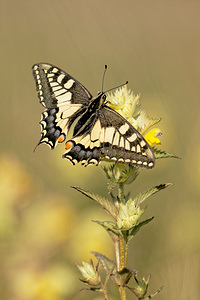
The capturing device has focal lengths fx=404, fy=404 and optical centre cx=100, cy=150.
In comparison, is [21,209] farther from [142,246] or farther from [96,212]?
[142,246]

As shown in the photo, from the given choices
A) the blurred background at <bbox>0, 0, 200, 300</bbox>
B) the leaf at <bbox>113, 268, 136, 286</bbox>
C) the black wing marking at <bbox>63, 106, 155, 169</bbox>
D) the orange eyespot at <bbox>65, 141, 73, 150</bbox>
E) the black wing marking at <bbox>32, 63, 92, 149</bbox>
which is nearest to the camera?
the leaf at <bbox>113, 268, 136, 286</bbox>

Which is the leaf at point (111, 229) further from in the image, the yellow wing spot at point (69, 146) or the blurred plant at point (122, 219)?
the yellow wing spot at point (69, 146)

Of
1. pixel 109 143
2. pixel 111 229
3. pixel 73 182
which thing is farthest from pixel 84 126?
pixel 73 182

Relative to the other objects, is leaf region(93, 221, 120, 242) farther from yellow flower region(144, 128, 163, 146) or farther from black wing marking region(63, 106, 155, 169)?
yellow flower region(144, 128, 163, 146)

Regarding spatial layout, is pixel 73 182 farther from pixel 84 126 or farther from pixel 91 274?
pixel 91 274

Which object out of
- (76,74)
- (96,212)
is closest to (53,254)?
(96,212)

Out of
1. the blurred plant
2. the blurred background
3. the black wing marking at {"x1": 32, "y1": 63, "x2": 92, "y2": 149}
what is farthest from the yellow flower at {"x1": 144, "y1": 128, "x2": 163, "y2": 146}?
the blurred background

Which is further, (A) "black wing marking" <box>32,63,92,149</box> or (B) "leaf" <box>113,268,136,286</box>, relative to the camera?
(A) "black wing marking" <box>32,63,92,149</box>
